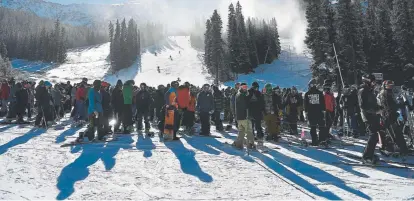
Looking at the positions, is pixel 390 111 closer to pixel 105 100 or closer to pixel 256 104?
pixel 256 104

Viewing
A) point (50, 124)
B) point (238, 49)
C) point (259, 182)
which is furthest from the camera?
point (238, 49)

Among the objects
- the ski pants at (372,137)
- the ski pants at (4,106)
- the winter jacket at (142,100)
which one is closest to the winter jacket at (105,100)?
the winter jacket at (142,100)

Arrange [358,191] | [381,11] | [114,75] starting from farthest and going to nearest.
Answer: [114,75], [381,11], [358,191]

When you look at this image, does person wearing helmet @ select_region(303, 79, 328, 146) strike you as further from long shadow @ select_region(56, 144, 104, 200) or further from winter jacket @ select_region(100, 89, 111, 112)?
winter jacket @ select_region(100, 89, 111, 112)

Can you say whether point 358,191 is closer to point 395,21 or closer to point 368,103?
point 368,103

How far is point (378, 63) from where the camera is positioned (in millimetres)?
45812

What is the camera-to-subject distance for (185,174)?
704cm

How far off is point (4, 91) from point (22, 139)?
7.36 m

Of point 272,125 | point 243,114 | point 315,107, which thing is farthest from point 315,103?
point 243,114

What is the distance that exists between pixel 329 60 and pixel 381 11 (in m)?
17.5

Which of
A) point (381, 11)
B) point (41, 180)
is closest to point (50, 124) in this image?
point (41, 180)

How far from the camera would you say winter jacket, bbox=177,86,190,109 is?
41.4 ft

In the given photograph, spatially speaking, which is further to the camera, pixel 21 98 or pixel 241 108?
pixel 21 98

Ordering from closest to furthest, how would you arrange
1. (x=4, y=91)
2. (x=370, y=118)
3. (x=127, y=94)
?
(x=370, y=118), (x=127, y=94), (x=4, y=91)
